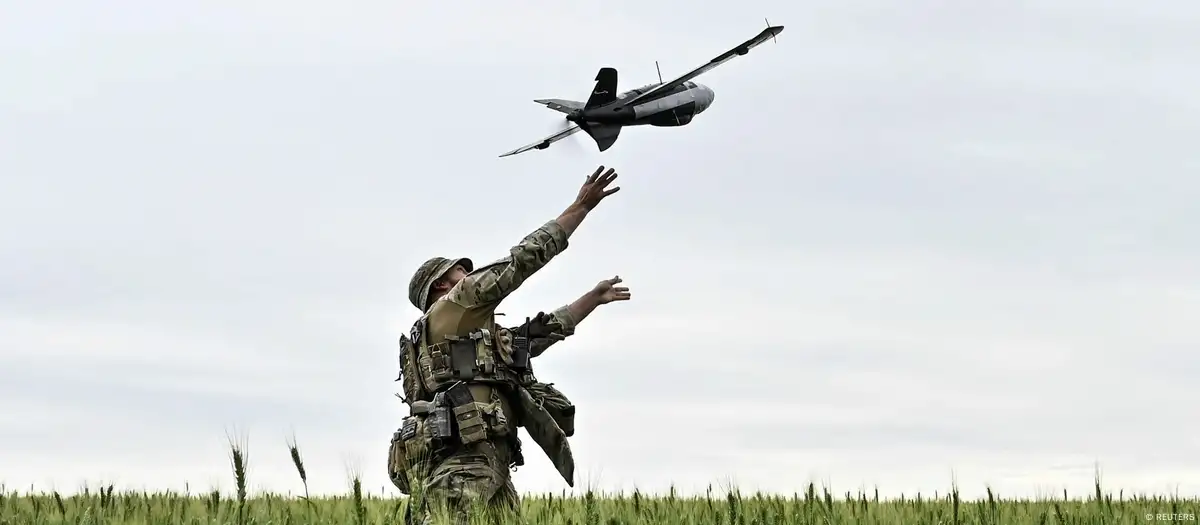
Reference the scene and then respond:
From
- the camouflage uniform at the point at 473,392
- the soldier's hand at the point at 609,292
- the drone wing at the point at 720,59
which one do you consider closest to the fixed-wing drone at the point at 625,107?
the drone wing at the point at 720,59

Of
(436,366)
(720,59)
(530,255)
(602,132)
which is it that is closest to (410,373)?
(436,366)

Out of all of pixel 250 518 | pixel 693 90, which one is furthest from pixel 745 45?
pixel 250 518

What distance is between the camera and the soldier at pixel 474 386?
25.5ft

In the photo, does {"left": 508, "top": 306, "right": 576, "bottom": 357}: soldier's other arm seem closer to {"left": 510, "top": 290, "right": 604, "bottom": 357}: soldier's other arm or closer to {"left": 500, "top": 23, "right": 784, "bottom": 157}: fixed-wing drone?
{"left": 510, "top": 290, "right": 604, "bottom": 357}: soldier's other arm

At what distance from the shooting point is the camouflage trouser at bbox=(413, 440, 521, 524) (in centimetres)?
788

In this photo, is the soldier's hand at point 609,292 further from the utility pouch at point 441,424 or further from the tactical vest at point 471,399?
the utility pouch at point 441,424

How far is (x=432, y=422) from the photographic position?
8031mm

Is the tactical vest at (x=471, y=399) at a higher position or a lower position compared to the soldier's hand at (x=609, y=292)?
lower

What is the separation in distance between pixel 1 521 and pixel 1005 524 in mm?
7087

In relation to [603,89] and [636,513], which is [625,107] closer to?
A: [603,89]

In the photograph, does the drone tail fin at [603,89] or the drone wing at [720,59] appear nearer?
the drone wing at [720,59]

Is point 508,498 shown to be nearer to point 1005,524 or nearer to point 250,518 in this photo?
point 250,518

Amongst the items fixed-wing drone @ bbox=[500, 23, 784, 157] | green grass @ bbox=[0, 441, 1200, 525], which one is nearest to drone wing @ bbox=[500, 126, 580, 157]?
fixed-wing drone @ bbox=[500, 23, 784, 157]

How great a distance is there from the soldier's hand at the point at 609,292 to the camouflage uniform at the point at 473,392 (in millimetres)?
847
